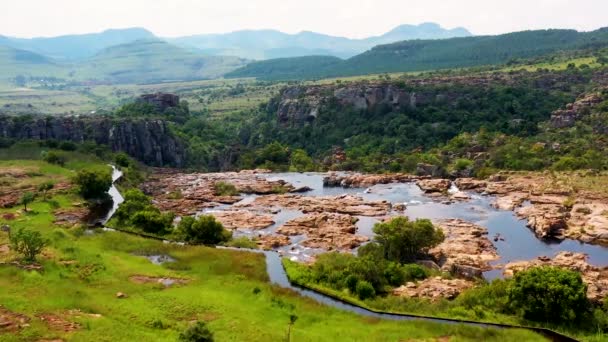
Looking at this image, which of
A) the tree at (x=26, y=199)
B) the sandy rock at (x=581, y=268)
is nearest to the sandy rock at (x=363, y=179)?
the sandy rock at (x=581, y=268)

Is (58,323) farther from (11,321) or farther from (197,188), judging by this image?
(197,188)

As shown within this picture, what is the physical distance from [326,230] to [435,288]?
98.9ft

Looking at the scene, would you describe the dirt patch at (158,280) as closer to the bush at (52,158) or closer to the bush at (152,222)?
the bush at (152,222)

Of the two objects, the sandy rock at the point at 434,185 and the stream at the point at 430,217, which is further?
the sandy rock at the point at 434,185

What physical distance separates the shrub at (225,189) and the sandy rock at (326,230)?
91.1 ft

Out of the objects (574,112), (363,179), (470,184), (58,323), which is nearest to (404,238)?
(58,323)

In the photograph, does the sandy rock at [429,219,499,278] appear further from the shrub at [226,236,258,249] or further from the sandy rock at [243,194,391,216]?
the shrub at [226,236,258,249]

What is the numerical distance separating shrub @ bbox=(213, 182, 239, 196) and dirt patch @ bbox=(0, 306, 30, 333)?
2757 inches

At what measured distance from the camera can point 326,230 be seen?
3565 inches

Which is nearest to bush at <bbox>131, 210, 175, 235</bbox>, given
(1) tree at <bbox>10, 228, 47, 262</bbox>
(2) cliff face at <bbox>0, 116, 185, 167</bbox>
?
(1) tree at <bbox>10, 228, 47, 262</bbox>

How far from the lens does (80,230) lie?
85500 millimetres

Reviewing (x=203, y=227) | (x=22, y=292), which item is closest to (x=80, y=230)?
(x=203, y=227)

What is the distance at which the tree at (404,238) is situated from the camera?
73000mm

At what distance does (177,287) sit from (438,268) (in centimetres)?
3255
